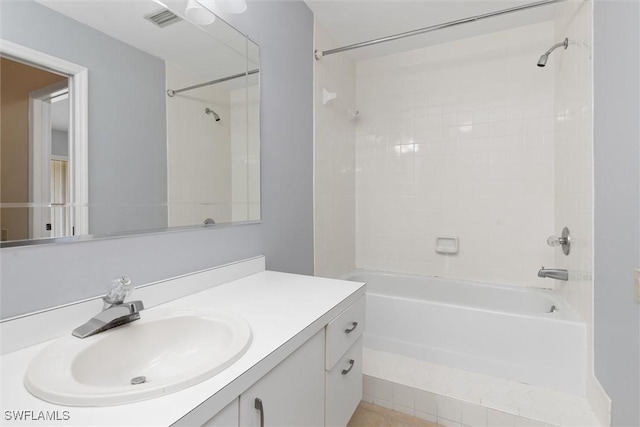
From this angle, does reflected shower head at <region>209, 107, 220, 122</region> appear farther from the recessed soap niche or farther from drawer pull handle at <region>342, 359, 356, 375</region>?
the recessed soap niche

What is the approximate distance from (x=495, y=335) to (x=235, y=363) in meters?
1.67

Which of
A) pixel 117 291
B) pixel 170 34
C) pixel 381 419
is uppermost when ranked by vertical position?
pixel 170 34

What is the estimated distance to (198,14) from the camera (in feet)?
3.98

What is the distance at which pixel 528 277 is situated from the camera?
7.52 feet

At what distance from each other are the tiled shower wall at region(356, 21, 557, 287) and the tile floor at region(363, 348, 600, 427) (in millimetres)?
945

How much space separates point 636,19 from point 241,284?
176 centimetres

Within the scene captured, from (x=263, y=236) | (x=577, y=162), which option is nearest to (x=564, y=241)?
(x=577, y=162)

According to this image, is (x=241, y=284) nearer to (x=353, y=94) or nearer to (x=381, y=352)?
(x=381, y=352)

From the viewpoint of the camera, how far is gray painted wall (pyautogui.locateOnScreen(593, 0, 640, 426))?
3.54 feet

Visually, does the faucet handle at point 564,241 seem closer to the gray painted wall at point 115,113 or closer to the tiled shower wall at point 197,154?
the tiled shower wall at point 197,154

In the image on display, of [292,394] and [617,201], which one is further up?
[617,201]

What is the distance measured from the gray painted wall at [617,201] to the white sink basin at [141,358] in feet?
4.52

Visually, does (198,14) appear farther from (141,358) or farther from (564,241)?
(564,241)

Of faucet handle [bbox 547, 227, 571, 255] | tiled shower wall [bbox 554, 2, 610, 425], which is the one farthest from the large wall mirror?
faucet handle [bbox 547, 227, 571, 255]
